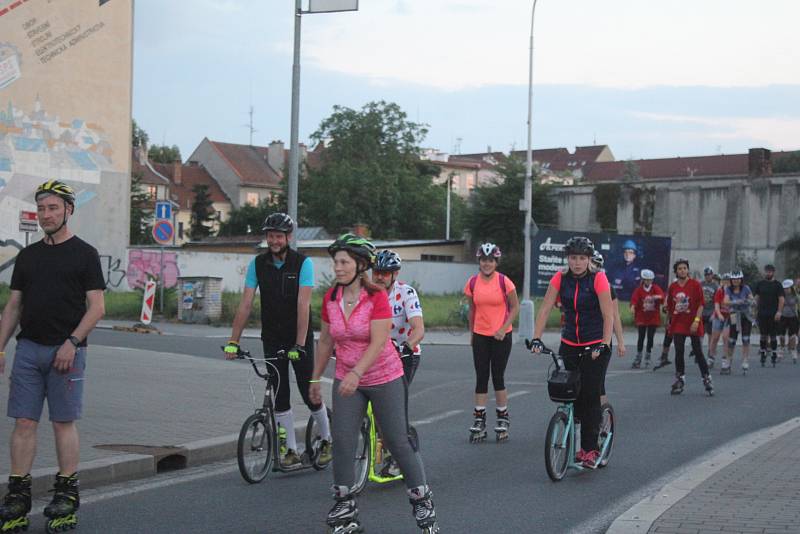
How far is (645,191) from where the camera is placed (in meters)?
58.5

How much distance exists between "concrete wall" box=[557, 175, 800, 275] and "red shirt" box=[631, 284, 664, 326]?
1426 inches

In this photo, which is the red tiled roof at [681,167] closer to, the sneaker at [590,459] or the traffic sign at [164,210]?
the traffic sign at [164,210]

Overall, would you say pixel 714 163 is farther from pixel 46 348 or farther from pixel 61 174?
pixel 46 348

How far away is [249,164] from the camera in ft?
364

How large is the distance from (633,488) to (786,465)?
141 cm

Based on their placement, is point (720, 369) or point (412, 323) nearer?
point (412, 323)

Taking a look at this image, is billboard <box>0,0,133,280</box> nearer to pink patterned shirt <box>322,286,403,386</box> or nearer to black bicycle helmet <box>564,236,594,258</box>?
black bicycle helmet <box>564,236,594,258</box>

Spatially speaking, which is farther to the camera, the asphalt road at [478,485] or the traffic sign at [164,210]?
the traffic sign at [164,210]

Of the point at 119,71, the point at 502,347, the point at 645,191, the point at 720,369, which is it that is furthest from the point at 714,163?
the point at 502,347

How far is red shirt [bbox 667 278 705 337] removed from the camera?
50.5 feet

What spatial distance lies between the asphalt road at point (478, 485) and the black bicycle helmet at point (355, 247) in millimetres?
1734

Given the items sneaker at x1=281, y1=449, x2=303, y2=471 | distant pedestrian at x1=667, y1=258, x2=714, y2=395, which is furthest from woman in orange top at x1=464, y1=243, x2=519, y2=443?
distant pedestrian at x1=667, y1=258, x2=714, y2=395

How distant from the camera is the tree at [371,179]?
81.1 metres

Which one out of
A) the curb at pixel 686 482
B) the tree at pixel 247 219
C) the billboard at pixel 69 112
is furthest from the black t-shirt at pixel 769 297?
the tree at pixel 247 219
